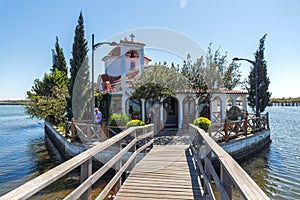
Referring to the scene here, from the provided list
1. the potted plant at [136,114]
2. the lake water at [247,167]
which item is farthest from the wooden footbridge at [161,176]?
the potted plant at [136,114]

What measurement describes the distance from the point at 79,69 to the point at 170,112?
713cm

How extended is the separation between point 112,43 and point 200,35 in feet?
19.2

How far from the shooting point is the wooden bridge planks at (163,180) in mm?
3883

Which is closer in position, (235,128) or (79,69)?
(235,128)

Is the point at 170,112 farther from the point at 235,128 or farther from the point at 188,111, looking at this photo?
the point at 235,128

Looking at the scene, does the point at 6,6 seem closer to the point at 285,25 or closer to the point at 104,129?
the point at 104,129

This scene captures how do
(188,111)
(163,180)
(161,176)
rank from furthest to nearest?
(188,111), (161,176), (163,180)

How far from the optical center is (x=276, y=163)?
10.7 metres

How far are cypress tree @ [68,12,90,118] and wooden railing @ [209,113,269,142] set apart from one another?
8563mm

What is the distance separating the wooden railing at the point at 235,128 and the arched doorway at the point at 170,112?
3.66m

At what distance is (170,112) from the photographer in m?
16.0

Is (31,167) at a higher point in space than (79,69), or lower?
lower

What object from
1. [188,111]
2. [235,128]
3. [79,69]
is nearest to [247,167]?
[235,128]

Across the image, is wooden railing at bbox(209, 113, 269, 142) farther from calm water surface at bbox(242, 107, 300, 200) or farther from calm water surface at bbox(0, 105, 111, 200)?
calm water surface at bbox(0, 105, 111, 200)
